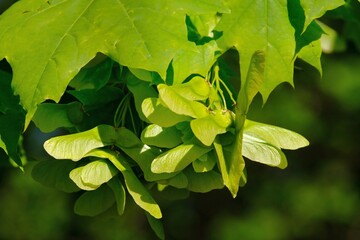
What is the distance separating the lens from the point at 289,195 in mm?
4820

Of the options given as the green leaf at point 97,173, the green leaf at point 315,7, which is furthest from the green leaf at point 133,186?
the green leaf at point 315,7

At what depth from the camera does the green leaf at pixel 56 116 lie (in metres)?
1.38

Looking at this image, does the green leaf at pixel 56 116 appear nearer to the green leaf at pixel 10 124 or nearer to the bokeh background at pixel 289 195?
the green leaf at pixel 10 124

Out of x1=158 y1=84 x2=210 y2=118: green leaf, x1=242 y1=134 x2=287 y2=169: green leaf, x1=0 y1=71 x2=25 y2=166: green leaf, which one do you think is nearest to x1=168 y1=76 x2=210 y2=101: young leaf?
x1=158 y1=84 x2=210 y2=118: green leaf

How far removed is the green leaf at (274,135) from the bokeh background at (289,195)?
119 inches

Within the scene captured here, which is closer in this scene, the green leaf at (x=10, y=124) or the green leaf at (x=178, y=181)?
the green leaf at (x=178, y=181)

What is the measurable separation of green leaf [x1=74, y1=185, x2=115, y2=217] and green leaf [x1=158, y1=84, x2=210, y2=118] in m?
0.29

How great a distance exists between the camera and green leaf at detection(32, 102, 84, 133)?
1.38 meters

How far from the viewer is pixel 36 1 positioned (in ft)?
4.61

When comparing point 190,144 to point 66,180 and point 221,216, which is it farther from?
point 221,216

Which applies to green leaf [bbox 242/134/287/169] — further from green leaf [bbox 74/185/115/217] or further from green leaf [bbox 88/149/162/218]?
green leaf [bbox 74/185/115/217]

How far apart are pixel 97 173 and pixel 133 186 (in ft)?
0.21

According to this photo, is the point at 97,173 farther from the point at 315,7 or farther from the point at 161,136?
the point at 315,7

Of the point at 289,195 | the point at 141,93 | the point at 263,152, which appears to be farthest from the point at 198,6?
the point at 289,195
